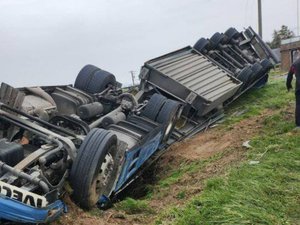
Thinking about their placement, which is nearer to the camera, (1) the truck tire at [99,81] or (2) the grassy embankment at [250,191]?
(2) the grassy embankment at [250,191]

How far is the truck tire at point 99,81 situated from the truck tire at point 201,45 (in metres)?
3.41

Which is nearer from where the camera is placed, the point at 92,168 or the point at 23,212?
the point at 23,212

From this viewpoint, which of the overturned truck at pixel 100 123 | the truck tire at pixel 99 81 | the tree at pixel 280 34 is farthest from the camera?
the tree at pixel 280 34

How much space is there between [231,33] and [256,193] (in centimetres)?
816

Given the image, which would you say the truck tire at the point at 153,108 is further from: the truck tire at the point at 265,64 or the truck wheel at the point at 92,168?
the truck tire at the point at 265,64

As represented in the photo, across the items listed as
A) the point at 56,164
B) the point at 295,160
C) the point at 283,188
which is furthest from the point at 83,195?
the point at 295,160

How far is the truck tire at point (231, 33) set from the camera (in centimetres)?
1188

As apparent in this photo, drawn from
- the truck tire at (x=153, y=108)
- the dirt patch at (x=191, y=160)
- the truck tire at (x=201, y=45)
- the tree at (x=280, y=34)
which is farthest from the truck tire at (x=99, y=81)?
the tree at (x=280, y=34)

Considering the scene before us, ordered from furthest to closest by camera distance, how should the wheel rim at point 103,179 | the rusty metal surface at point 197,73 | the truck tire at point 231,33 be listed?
the truck tire at point 231,33, the rusty metal surface at point 197,73, the wheel rim at point 103,179

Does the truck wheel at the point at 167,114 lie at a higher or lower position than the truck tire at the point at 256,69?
higher

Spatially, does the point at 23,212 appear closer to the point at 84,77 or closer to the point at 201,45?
the point at 84,77

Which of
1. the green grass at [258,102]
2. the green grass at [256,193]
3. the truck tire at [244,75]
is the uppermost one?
the green grass at [256,193]

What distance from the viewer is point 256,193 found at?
4.33 metres

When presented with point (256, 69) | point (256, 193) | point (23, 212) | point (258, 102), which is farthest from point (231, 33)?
point (23, 212)
